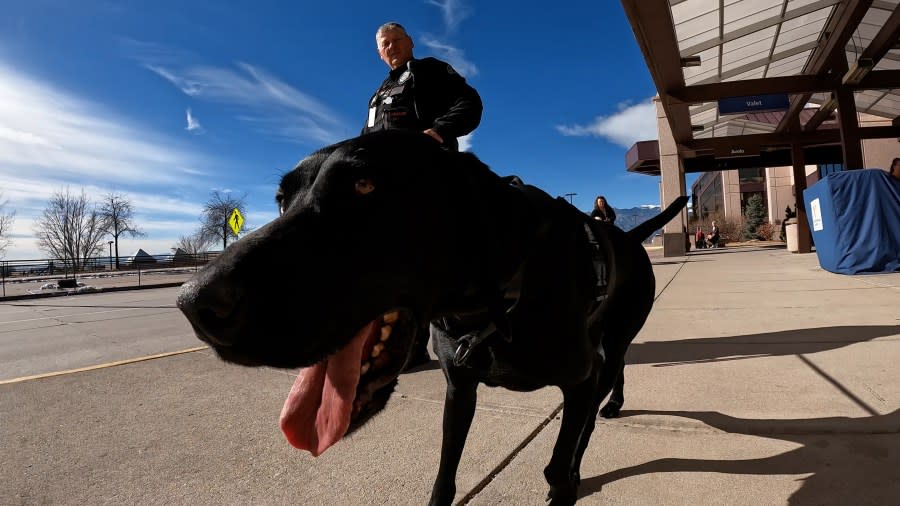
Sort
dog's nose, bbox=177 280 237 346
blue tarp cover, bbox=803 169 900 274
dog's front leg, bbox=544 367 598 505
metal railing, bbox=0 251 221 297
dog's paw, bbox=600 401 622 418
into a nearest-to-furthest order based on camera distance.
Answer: dog's nose, bbox=177 280 237 346 < dog's front leg, bbox=544 367 598 505 < dog's paw, bbox=600 401 622 418 < blue tarp cover, bbox=803 169 900 274 < metal railing, bbox=0 251 221 297

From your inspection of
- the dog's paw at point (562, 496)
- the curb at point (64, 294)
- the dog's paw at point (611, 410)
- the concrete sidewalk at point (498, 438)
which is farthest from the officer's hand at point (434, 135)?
the curb at point (64, 294)

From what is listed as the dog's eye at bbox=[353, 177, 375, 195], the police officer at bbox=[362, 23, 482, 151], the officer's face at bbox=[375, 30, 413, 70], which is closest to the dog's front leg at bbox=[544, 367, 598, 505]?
the dog's eye at bbox=[353, 177, 375, 195]

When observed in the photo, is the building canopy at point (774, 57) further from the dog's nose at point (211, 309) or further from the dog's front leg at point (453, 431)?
the dog's nose at point (211, 309)

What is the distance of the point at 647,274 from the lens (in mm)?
2611

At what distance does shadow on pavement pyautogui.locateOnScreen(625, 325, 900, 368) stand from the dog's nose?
11.2 ft

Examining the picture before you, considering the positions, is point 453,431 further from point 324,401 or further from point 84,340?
point 84,340

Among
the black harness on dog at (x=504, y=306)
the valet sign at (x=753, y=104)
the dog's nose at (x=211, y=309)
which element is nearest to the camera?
the dog's nose at (x=211, y=309)

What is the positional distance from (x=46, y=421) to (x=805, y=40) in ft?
52.9

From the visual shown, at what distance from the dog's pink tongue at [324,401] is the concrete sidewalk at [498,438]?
0.71 metres

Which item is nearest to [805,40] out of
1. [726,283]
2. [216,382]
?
[726,283]

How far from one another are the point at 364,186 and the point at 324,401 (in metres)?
0.52

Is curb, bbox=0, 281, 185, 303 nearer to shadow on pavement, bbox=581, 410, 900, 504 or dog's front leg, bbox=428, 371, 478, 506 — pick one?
dog's front leg, bbox=428, 371, 478, 506

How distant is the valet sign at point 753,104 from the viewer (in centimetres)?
1324

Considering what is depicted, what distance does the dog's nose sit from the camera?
0.85 meters
